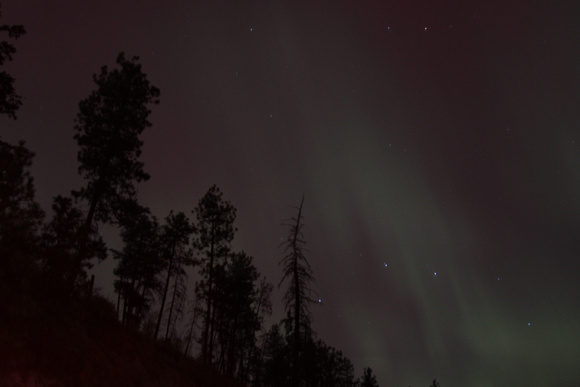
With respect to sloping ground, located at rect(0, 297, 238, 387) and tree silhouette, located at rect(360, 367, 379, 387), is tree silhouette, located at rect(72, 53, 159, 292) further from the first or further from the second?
tree silhouette, located at rect(360, 367, 379, 387)

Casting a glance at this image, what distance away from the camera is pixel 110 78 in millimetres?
24250

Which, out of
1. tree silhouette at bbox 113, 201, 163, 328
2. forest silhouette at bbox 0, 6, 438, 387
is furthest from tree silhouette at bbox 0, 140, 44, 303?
tree silhouette at bbox 113, 201, 163, 328

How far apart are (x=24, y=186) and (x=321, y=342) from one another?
140ft

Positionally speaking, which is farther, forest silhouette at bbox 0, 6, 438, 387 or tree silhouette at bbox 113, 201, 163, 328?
tree silhouette at bbox 113, 201, 163, 328

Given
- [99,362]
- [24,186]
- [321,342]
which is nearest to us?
[99,362]

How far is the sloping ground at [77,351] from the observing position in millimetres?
11953

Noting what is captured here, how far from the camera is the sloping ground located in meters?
12.0

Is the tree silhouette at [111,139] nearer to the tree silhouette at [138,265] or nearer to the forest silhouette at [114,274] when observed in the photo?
the forest silhouette at [114,274]

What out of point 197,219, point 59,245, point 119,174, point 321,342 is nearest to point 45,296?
point 59,245

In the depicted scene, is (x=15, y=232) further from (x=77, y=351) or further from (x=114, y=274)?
(x=114, y=274)

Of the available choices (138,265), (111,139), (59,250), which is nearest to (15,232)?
(59,250)

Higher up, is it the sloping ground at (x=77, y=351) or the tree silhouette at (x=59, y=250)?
the tree silhouette at (x=59, y=250)

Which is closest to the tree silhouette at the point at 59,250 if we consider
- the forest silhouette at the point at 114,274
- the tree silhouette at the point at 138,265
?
the forest silhouette at the point at 114,274

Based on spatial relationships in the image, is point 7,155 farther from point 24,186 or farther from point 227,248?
point 227,248
